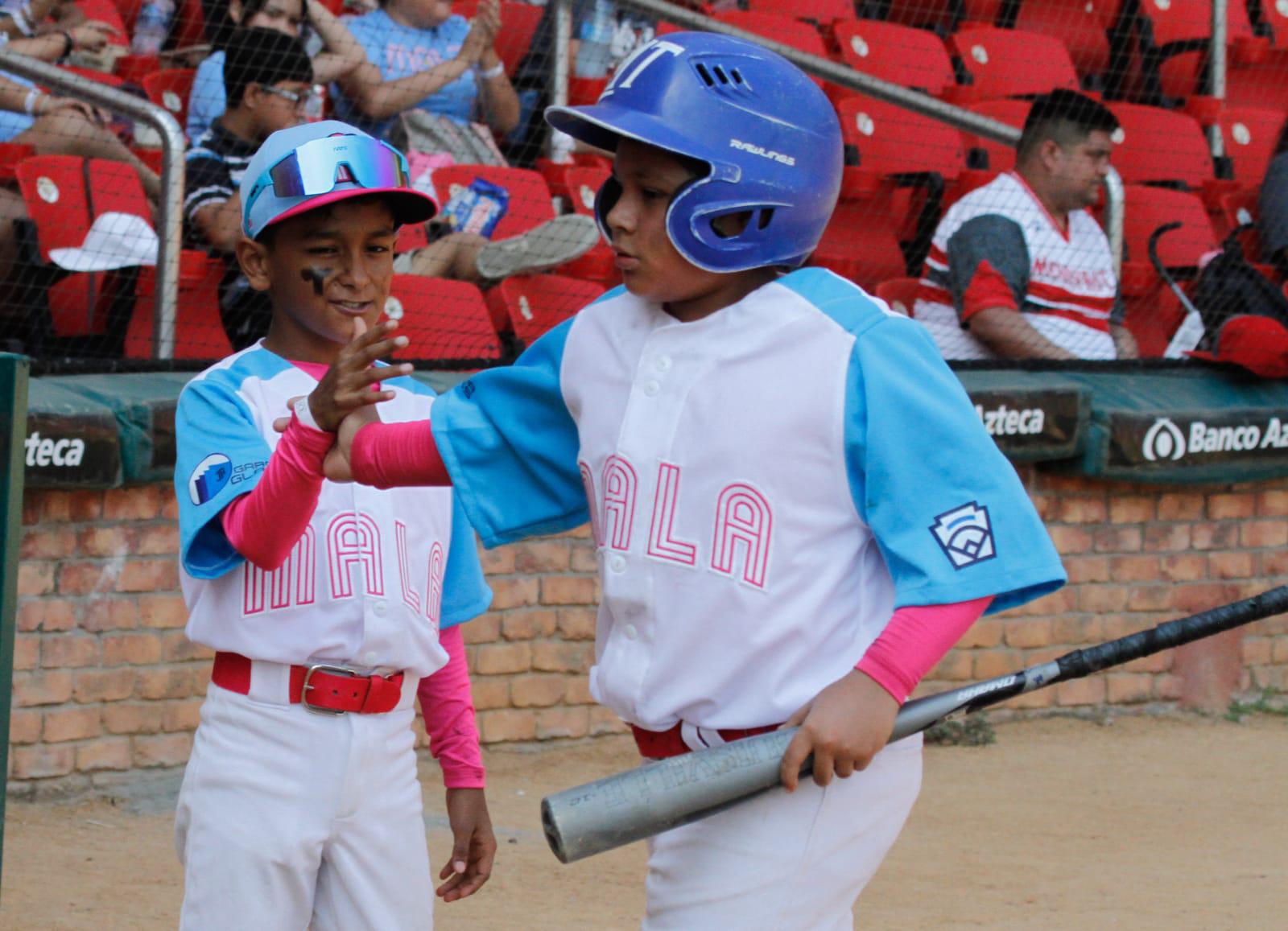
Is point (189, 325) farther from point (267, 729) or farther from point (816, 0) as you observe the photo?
point (816, 0)

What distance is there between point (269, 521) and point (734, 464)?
67 centimetres

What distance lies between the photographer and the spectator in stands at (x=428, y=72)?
239 inches

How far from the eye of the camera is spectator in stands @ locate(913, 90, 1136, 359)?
6125 mm

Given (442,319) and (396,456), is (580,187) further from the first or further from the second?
(396,456)

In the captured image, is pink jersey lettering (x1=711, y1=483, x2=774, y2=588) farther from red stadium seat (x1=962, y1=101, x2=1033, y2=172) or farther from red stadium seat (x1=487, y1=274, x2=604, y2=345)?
red stadium seat (x1=962, y1=101, x2=1033, y2=172)

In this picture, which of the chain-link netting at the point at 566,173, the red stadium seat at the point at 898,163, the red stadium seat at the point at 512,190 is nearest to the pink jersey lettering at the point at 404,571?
the chain-link netting at the point at 566,173

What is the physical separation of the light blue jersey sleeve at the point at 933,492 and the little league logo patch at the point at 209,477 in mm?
931

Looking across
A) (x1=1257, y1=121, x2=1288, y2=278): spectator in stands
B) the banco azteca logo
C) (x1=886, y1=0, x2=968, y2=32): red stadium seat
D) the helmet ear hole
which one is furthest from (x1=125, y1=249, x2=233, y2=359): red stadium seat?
(x1=1257, y1=121, x2=1288, y2=278): spectator in stands

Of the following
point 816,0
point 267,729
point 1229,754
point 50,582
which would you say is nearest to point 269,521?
point 267,729

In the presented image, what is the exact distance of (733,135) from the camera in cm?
203

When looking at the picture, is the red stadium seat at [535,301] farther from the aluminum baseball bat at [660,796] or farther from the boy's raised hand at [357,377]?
the aluminum baseball bat at [660,796]

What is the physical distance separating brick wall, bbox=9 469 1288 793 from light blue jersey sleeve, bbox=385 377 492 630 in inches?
86.3

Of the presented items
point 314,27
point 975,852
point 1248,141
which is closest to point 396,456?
point 975,852

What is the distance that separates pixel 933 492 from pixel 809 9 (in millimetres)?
6081
